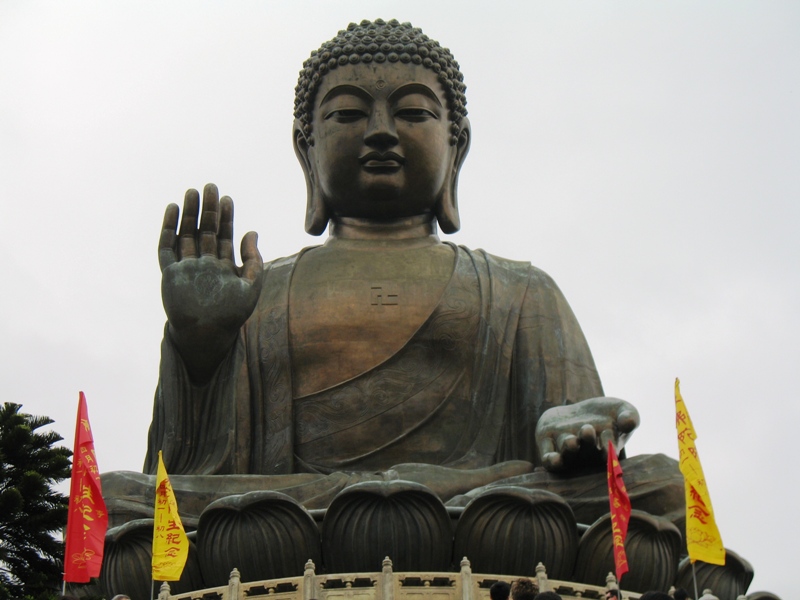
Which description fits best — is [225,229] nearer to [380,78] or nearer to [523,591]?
[380,78]

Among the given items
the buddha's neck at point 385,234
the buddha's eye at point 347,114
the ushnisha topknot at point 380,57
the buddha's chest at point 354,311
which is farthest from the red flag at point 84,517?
the ushnisha topknot at point 380,57

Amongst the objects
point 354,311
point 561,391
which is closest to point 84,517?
point 354,311

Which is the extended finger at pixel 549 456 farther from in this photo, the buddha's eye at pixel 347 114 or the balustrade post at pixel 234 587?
the buddha's eye at pixel 347 114

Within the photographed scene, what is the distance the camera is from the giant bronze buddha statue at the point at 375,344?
46.0ft

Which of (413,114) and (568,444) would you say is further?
(413,114)

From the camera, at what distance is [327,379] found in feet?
50.2

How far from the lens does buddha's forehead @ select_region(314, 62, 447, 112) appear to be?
A: 1596 cm

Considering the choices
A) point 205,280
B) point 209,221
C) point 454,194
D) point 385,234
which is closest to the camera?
point 205,280

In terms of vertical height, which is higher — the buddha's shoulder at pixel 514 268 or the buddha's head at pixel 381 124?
the buddha's head at pixel 381 124

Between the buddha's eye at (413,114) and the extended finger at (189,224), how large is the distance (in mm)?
2166

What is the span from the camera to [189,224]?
47.7ft

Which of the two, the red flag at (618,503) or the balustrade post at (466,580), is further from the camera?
the balustrade post at (466,580)

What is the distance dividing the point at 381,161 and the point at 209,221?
1.93 m

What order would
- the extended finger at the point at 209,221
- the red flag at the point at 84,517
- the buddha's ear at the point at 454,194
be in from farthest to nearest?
the buddha's ear at the point at 454,194 → the extended finger at the point at 209,221 → the red flag at the point at 84,517
